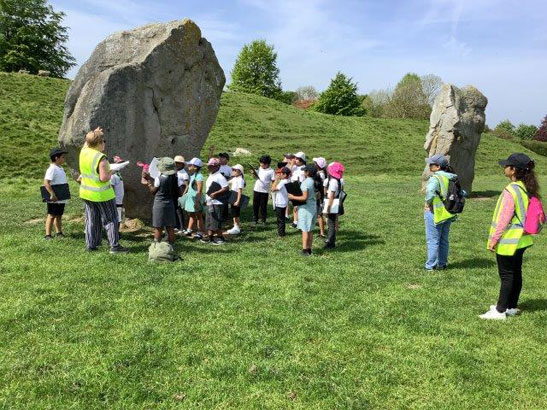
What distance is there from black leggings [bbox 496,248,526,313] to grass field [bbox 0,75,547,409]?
0.26 m

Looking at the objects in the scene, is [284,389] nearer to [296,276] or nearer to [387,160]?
[296,276]

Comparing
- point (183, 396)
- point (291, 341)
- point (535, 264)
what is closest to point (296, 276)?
point (291, 341)

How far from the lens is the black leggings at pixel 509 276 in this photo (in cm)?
554

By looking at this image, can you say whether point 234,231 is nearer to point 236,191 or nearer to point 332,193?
point 236,191

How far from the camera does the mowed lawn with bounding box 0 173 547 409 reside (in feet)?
13.1

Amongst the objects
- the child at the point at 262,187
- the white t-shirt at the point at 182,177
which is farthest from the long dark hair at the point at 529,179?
the white t-shirt at the point at 182,177

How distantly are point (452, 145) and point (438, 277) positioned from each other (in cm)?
1116

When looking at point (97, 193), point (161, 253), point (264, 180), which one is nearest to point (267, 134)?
point (264, 180)

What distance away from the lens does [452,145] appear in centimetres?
1716

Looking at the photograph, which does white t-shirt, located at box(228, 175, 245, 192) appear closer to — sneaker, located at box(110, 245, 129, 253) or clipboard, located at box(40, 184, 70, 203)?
sneaker, located at box(110, 245, 129, 253)

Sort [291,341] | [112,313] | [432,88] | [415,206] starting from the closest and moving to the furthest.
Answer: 1. [291,341]
2. [112,313]
3. [415,206]
4. [432,88]

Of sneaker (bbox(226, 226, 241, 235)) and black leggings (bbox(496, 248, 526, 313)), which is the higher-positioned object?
black leggings (bbox(496, 248, 526, 313))

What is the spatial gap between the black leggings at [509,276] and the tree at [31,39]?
48043 mm

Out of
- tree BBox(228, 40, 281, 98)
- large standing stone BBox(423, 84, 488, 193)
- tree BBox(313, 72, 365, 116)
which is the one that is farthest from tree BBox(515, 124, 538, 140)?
large standing stone BBox(423, 84, 488, 193)
